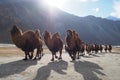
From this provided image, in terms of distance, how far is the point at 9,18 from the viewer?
197500mm

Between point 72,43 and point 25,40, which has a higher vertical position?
point 25,40

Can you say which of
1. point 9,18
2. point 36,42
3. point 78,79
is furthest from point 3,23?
point 78,79

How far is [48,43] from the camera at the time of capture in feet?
80.9

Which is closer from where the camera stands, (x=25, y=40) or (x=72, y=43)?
(x=25, y=40)

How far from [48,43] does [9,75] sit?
10.5 meters

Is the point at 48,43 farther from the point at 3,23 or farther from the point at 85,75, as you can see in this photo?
the point at 3,23

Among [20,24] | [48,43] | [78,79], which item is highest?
[20,24]

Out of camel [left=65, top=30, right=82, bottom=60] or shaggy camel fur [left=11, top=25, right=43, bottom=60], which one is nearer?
shaggy camel fur [left=11, top=25, right=43, bottom=60]

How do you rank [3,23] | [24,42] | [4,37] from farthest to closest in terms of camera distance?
[3,23] < [4,37] < [24,42]

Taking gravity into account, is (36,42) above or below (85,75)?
above

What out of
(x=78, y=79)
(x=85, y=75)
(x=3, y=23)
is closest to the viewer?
(x=78, y=79)

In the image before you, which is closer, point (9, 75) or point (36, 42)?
point (9, 75)

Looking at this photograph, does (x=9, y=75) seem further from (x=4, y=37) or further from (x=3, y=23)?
(x=3, y=23)

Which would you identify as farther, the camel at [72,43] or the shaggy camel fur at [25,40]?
the camel at [72,43]
